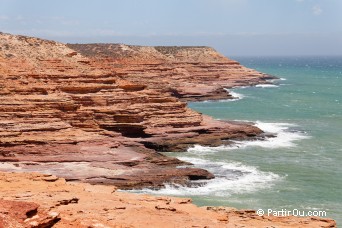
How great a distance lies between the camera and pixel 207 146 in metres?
47.8

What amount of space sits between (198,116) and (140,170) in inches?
647

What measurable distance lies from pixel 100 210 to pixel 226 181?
62.4ft

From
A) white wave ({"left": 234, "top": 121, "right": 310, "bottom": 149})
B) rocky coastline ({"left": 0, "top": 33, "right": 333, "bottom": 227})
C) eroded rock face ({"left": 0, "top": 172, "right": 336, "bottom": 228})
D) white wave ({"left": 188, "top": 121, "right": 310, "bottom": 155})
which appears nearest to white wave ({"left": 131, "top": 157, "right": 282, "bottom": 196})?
rocky coastline ({"left": 0, "top": 33, "right": 333, "bottom": 227})

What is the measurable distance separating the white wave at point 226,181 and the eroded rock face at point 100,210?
10622mm

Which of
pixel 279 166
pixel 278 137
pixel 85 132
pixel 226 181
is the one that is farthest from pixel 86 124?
pixel 278 137

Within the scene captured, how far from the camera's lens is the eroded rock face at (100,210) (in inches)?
592

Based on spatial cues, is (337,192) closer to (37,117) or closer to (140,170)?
(140,170)

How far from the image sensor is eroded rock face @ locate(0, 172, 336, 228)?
49.3 feet

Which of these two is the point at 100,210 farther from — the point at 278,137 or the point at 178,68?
the point at 178,68

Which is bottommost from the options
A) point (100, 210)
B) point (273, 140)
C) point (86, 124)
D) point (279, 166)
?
point (279, 166)

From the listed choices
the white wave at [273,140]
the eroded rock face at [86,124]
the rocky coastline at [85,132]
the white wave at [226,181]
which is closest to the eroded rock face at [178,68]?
the white wave at [273,140]

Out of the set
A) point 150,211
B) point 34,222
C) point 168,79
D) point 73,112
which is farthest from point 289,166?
point 168,79

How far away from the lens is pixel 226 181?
36219 mm

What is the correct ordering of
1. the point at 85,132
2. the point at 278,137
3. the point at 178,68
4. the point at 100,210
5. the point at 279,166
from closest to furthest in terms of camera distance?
1. the point at 100,210
2. the point at 85,132
3. the point at 279,166
4. the point at 278,137
5. the point at 178,68
